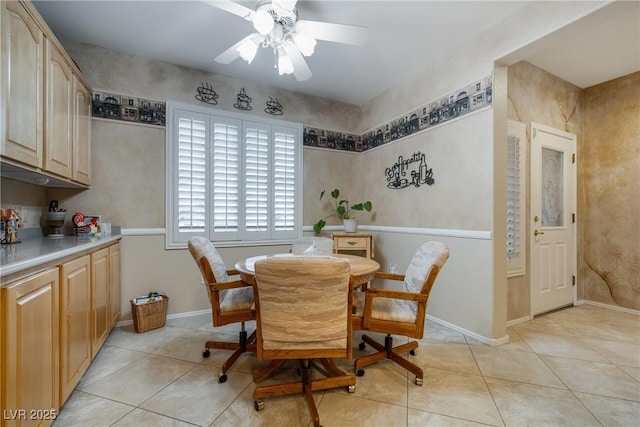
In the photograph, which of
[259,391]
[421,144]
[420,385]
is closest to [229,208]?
[259,391]

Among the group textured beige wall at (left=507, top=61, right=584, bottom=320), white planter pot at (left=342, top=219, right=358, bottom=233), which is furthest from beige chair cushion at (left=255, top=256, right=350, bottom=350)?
textured beige wall at (left=507, top=61, right=584, bottom=320)

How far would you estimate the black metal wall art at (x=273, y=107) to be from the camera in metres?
3.55

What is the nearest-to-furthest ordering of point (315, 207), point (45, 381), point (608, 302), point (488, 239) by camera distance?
point (45, 381)
point (488, 239)
point (608, 302)
point (315, 207)

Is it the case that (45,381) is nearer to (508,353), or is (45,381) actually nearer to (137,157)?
(137,157)

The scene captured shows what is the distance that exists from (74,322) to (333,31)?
2.46m

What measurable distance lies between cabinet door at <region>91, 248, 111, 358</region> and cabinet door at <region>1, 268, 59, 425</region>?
1.94 ft

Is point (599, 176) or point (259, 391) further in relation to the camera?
point (599, 176)

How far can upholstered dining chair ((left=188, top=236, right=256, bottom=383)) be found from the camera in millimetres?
1871

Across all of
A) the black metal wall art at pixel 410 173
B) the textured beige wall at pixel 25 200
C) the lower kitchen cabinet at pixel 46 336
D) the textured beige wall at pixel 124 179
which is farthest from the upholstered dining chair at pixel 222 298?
the black metal wall art at pixel 410 173

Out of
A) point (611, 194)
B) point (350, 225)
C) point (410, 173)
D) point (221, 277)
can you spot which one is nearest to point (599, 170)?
point (611, 194)

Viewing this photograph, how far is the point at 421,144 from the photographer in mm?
3123

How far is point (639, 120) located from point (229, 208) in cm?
491

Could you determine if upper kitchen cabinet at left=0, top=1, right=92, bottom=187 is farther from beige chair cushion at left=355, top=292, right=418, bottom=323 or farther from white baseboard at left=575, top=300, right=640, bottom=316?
white baseboard at left=575, top=300, right=640, bottom=316

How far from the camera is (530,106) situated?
10.1ft
